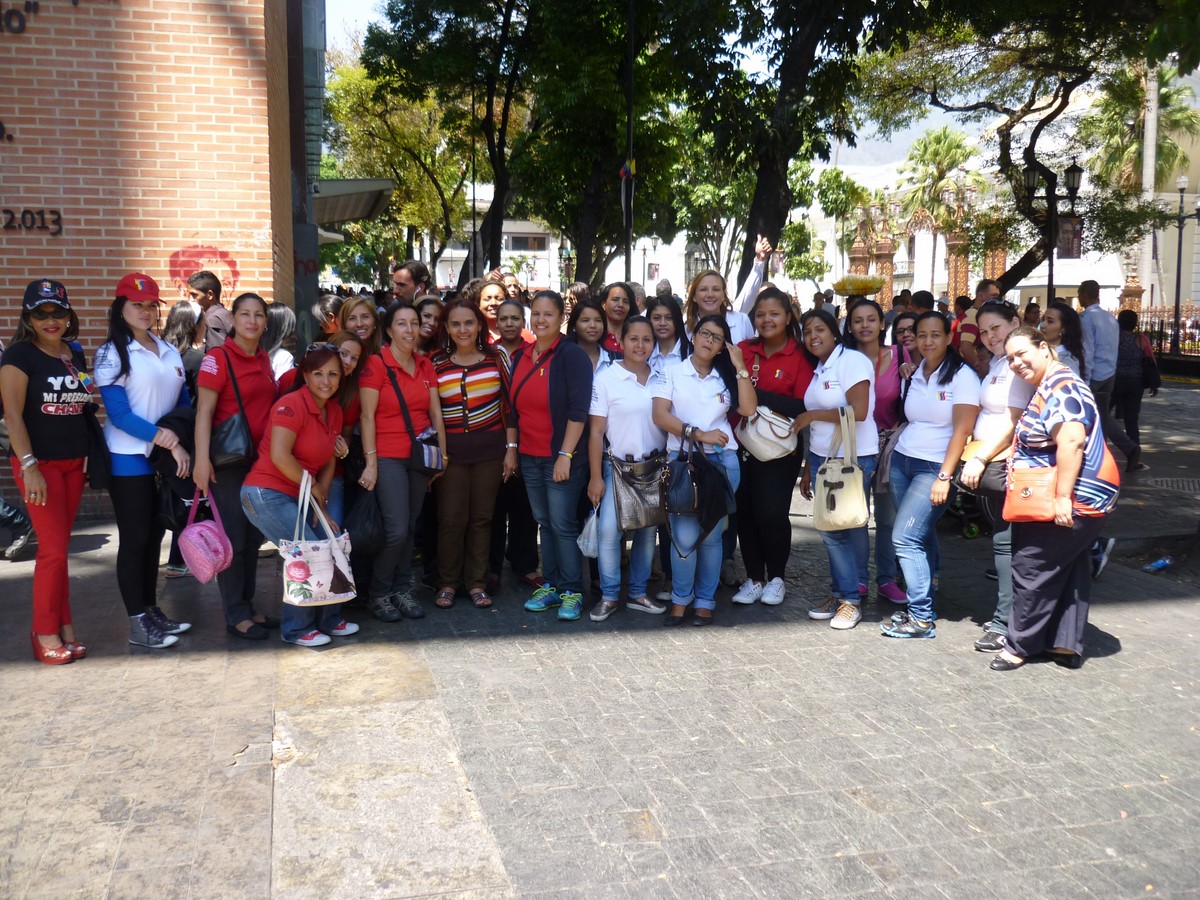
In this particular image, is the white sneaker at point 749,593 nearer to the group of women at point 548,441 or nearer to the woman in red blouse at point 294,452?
the group of women at point 548,441

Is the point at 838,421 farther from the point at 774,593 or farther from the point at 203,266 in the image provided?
the point at 203,266

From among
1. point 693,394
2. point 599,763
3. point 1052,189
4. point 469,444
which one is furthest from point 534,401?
point 1052,189

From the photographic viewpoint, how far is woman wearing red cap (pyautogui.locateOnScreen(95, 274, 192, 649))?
5379 millimetres

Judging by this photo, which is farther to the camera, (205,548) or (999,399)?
(999,399)

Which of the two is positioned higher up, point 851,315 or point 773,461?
point 851,315

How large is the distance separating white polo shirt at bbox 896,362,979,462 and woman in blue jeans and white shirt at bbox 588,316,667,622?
135 centimetres

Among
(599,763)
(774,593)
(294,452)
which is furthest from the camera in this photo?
(774,593)

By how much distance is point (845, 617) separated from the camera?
611 centimetres

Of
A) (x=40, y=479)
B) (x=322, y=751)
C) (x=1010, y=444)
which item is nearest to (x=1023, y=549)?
(x=1010, y=444)

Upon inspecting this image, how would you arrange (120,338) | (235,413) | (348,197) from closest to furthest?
1. (120,338)
2. (235,413)
3. (348,197)

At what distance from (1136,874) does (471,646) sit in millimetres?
3308

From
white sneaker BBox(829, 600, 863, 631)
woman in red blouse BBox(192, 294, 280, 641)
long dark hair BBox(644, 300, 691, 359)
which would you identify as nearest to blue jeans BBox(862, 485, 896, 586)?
white sneaker BBox(829, 600, 863, 631)

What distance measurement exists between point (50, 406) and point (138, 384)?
0.42m

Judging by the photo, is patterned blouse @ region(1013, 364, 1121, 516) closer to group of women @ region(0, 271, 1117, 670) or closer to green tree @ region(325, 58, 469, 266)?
group of women @ region(0, 271, 1117, 670)
